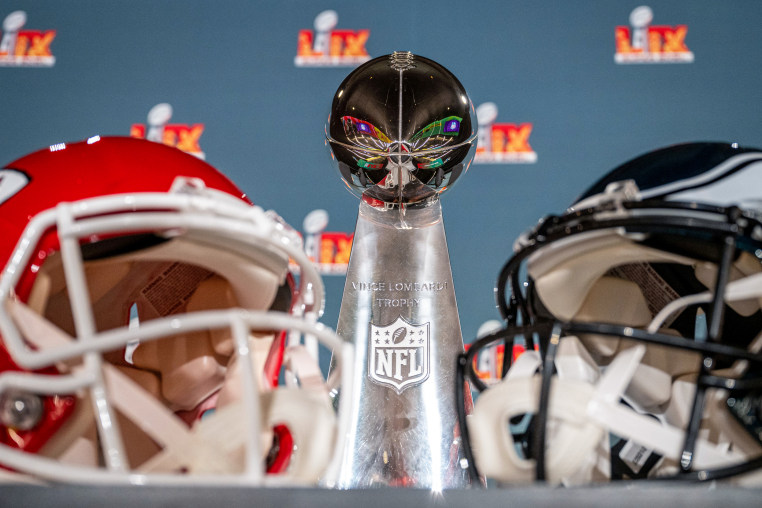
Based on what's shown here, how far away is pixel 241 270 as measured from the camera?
519 millimetres

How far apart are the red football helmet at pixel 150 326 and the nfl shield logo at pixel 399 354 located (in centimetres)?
13

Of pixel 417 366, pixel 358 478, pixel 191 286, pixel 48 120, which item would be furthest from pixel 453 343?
pixel 48 120

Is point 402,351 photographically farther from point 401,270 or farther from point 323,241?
point 323,241

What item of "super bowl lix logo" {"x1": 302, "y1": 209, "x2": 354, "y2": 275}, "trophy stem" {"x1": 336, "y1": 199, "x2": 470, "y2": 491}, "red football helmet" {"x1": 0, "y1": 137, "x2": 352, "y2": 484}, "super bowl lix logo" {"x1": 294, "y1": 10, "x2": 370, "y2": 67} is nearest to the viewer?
"red football helmet" {"x1": 0, "y1": 137, "x2": 352, "y2": 484}

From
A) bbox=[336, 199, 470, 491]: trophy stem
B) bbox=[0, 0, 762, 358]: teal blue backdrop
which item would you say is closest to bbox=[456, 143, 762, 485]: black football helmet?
bbox=[336, 199, 470, 491]: trophy stem

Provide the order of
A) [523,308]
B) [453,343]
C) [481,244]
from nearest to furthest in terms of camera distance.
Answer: [523,308], [453,343], [481,244]

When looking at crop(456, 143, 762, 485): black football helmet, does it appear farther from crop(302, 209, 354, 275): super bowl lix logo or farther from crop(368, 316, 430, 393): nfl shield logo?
crop(302, 209, 354, 275): super bowl lix logo

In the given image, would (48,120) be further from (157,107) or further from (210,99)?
(210,99)

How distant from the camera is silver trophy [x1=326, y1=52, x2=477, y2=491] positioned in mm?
653

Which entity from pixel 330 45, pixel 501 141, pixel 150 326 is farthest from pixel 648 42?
pixel 150 326

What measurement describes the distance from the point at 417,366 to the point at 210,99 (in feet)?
3.42

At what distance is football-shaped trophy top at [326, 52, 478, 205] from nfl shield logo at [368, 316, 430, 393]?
5.5 inches

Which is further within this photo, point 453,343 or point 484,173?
point 484,173

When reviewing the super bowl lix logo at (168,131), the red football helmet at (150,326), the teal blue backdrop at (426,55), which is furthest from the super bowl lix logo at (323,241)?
the red football helmet at (150,326)
